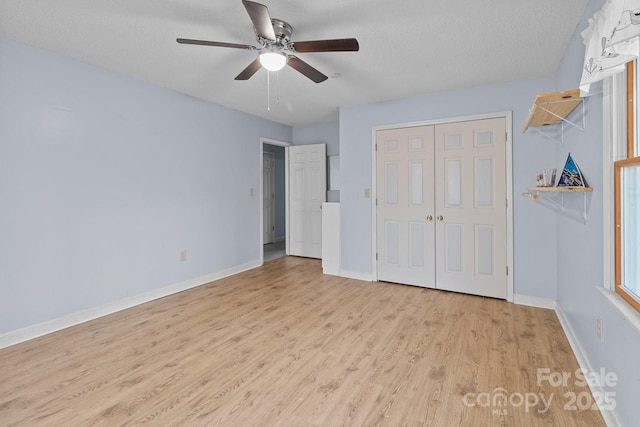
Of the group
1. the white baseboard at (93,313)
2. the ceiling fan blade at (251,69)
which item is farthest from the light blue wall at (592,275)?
the white baseboard at (93,313)

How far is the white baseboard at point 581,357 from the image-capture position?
1.61m

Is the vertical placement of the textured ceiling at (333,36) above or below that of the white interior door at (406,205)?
above

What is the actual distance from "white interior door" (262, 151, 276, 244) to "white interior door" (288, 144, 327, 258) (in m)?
1.28

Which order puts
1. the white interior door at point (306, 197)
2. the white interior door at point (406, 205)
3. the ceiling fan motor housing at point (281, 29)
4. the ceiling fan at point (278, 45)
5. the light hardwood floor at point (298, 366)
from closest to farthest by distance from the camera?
1. the light hardwood floor at point (298, 366)
2. the ceiling fan at point (278, 45)
3. the ceiling fan motor housing at point (281, 29)
4. the white interior door at point (406, 205)
5. the white interior door at point (306, 197)

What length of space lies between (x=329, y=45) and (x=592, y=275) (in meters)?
2.25

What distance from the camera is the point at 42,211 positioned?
2.77 meters

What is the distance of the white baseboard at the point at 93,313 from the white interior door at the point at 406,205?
8.00 ft

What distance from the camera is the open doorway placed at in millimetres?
7199

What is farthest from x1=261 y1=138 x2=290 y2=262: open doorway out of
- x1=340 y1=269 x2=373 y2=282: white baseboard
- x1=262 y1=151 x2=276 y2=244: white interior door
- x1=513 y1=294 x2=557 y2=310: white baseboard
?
x1=513 y1=294 x2=557 y2=310: white baseboard

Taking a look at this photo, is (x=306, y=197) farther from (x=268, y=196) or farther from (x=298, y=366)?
(x=298, y=366)

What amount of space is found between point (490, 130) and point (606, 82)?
1.94m

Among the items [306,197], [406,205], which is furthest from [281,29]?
[306,197]

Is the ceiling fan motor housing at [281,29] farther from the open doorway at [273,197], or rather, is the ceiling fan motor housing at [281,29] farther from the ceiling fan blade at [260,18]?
the open doorway at [273,197]

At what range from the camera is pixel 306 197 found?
599 centimetres
